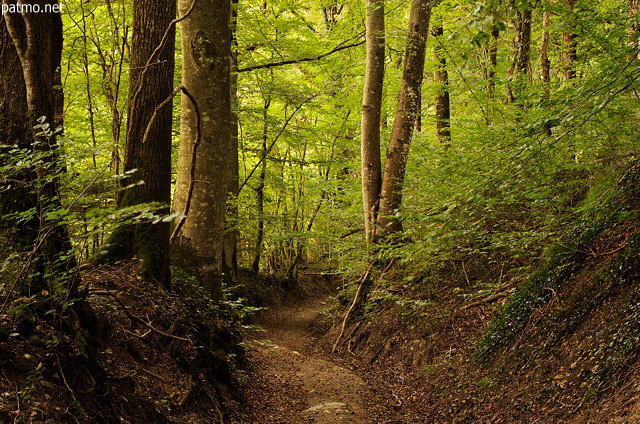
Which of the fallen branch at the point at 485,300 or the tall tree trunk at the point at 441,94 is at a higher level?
the tall tree trunk at the point at 441,94

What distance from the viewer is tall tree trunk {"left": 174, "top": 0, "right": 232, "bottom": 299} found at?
6.49 meters

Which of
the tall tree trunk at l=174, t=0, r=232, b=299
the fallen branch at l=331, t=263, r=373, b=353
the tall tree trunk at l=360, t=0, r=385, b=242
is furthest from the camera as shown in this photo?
the fallen branch at l=331, t=263, r=373, b=353

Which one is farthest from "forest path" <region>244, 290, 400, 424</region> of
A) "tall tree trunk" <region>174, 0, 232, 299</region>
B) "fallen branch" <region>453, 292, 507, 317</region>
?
"fallen branch" <region>453, 292, 507, 317</region>

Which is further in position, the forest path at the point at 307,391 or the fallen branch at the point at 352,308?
the fallen branch at the point at 352,308

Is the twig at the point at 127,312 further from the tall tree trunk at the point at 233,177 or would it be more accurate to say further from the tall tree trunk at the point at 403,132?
the tall tree trunk at the point at 403,132

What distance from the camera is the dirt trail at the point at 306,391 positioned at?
5.84 metres

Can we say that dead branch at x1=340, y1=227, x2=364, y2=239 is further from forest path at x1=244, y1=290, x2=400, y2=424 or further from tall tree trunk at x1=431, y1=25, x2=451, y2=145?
tall tree trunk at x1=431, y1=25, x2=451, y2=145

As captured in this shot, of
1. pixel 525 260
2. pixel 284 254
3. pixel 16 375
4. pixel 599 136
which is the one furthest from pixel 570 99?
pixel 284 254

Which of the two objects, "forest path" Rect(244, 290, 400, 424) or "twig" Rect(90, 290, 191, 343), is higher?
"twig" Rect(90, 290, 191, 343)

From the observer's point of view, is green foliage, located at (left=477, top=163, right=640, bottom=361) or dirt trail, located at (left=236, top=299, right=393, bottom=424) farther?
dirt trail, located at (left=236, top=299, right=393, bottom=424)

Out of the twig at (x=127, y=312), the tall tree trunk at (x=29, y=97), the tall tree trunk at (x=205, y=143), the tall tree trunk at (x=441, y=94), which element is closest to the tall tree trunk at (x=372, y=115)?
the tall tree trunk at (x=441, y=94)

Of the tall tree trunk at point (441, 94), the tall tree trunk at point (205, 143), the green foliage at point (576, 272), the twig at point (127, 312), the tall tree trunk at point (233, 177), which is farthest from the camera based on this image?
the tall tree trunk at point (441, 94)

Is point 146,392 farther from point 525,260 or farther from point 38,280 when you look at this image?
point 525,260

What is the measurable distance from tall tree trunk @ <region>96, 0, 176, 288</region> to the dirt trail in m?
2.00
